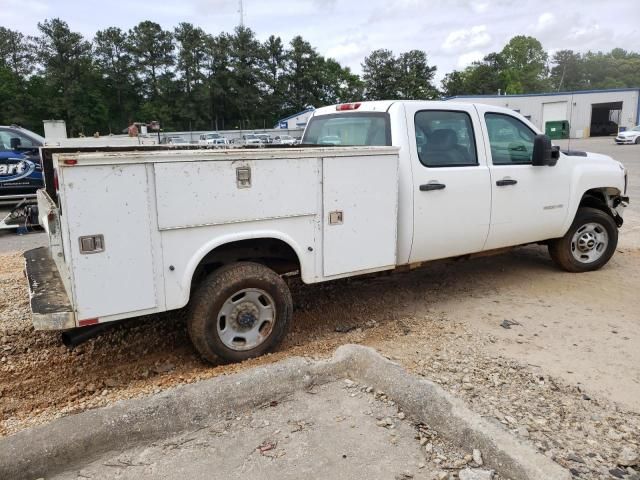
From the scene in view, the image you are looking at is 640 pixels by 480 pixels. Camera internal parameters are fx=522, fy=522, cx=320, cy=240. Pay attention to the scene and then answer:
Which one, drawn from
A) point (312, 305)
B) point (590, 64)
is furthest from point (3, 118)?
point (590, 64)

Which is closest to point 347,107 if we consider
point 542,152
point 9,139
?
point 542,152

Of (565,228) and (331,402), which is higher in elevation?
(565,228)

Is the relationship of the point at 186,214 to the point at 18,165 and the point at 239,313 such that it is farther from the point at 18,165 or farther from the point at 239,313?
the point at 18,165

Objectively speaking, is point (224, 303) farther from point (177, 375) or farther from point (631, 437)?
point (631, 437)

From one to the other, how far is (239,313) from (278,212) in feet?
2.67

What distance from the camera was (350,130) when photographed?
5305 millimetres

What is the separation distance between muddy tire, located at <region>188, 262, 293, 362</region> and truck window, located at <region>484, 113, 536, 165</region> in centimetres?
281

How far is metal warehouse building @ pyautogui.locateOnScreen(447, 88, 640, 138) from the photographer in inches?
1983

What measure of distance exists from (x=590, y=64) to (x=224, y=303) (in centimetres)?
13079

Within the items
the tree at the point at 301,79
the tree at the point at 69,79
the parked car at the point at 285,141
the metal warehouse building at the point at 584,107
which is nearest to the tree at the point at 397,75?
the tree at the point at 301,79

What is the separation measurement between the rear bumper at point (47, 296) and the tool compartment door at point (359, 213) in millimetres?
1920

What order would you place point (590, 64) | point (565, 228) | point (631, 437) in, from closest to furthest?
1. point (631, 437)
2. point (565, 228)
3. point (590, 64)

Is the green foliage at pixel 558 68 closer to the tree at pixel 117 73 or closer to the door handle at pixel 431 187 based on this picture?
the tree at pixel 117 73

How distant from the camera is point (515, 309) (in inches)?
210
